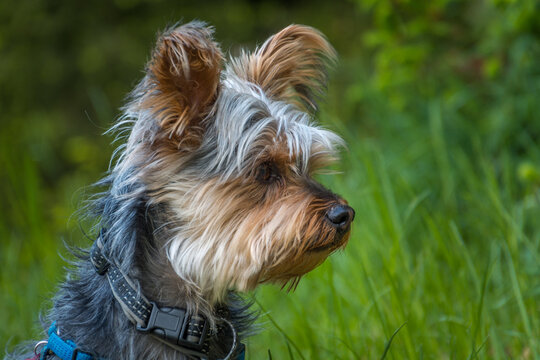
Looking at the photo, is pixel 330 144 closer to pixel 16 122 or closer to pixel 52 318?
pixel 52 318

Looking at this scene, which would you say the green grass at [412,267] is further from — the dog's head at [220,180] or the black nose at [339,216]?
the black nose at [339,216]

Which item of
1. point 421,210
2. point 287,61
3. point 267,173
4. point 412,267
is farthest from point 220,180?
point 421,210

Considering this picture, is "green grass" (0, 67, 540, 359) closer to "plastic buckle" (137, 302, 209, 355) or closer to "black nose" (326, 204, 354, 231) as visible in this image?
"plastic buckle" (137, 302, 209, 355)

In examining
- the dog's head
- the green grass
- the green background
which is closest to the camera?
the dog's head

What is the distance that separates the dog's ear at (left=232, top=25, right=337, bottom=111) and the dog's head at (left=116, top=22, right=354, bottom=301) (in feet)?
1.17

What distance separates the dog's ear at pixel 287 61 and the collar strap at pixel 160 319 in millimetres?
1263

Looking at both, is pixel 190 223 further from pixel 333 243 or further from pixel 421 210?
pixel 421 210

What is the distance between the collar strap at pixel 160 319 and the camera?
246cm

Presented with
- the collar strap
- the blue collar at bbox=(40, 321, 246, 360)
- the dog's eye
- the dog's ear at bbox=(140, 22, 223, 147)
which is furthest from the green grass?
the dog's ear at bbox=(140, 22, 223, 147)

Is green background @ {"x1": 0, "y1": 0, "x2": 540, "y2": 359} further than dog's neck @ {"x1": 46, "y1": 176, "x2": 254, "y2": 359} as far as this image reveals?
Yes

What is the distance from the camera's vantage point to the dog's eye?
2832mm

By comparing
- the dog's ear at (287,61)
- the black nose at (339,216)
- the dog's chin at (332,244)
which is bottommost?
the dog's chin at (332,244)

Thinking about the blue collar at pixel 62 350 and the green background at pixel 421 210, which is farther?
the green background at pixel 421 210

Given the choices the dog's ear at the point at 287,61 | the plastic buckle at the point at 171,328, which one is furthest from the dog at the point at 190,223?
the dog's ear at the point at 287,61
